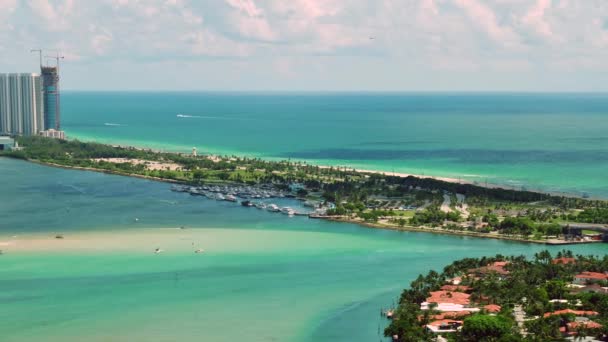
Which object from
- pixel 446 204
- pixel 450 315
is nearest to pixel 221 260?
pixel 450 315

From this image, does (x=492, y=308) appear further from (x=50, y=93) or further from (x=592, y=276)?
(x=50, y=93)

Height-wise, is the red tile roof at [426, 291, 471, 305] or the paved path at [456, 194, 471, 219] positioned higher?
the paved path at [456, 194, 471, 219]

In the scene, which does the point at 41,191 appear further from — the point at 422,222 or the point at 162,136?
the point at 162,136

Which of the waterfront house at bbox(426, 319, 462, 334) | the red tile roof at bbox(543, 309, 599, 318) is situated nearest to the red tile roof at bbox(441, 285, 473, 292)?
the waterfront house at bbox(426, 319, 462, 334)

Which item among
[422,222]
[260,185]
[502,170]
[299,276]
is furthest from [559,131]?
[299,276]

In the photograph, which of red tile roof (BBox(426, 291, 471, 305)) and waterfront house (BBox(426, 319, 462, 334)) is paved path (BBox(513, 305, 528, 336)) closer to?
red tile roof (BBox(426, 291, 471, 305))
